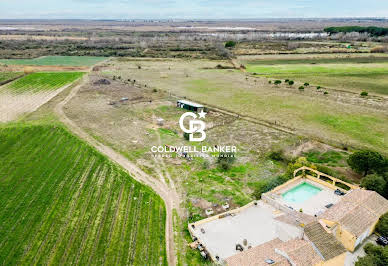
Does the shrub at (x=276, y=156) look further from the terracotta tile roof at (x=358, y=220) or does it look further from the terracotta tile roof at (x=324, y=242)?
the terracotta tile roof at (x=324, y=242)

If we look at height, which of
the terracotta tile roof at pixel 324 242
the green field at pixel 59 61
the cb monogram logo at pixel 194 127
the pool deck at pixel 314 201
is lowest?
the green field at pixel 59 61

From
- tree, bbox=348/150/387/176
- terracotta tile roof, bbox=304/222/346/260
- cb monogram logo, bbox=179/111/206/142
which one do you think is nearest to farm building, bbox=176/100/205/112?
cb monogram logo, bbox=179/111/206/142

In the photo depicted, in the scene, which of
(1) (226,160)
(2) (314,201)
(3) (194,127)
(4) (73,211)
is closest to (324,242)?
(2) (314,201)

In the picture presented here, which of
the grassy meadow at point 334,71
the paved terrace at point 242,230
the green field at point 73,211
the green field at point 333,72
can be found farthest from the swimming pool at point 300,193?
the green field at point 333,72

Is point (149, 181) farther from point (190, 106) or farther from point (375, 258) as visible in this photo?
point (190, 106)

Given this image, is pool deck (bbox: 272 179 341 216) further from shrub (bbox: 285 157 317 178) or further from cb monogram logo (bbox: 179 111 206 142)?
cb monogram logo (bbox: 179 111 206 142)

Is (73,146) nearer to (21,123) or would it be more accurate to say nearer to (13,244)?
(21,123)

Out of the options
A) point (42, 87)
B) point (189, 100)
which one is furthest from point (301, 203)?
point (42, 87)
